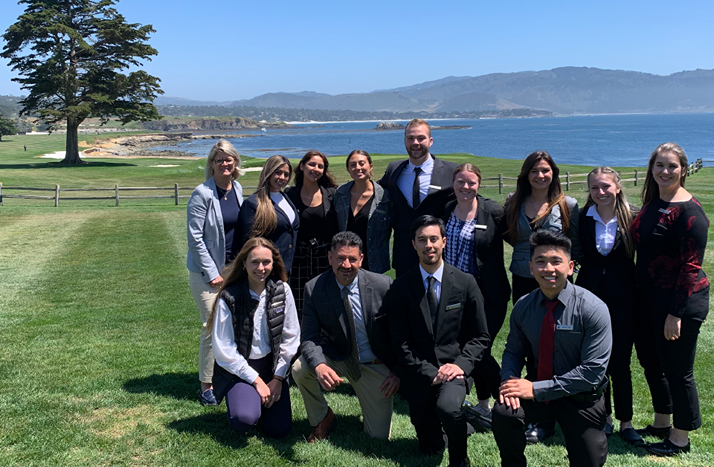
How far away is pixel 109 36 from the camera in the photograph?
4522 centimetres

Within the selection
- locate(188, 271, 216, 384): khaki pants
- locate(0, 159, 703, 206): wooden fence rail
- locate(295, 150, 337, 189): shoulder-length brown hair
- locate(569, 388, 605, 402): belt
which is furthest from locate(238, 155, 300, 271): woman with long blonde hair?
locate(0, 159, 703, 206): wooden fence rail

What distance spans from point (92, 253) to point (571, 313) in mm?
12071

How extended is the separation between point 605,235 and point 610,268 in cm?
26

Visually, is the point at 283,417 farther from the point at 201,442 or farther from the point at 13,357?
the point at 13,357

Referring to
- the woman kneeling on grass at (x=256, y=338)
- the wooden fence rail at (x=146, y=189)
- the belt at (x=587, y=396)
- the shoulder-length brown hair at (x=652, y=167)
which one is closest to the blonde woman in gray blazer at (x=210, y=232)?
the woman kneeling on grass at (x=256, y=338)

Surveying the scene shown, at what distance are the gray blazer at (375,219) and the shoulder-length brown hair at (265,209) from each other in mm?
640

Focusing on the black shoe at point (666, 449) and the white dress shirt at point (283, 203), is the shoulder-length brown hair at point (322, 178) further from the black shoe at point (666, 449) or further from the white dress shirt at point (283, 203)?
the black shoe at point (666, 449)

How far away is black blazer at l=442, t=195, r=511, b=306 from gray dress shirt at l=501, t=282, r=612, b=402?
105 centimetres

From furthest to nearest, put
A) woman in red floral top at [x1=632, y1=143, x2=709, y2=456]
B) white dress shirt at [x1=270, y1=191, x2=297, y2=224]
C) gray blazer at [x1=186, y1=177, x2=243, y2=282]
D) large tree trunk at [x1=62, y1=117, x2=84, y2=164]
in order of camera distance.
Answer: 1. large tree trunk at [x1=62, y1=117, x2=84, y2=164]
2. white dress shirt at [x1=270, y1=191, x2=297, y2=224]
3. gray blazer at [x1=186, y1=177, x2=243, y2=282]
4. woman in red floral top at [x1=632, y1=143, x2=709, y2=456]

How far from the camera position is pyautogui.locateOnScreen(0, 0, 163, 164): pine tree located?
1697 inches

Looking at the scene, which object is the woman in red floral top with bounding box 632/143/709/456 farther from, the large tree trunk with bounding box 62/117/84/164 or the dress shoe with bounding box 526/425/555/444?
the large tree trunk with bounding box 62/117/84/164

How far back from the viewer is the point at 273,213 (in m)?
5.29

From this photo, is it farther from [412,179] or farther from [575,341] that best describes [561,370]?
[412,179]

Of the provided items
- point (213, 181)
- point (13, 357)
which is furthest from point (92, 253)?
point (213, 181)
